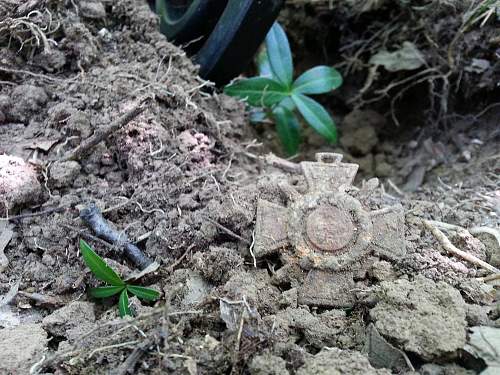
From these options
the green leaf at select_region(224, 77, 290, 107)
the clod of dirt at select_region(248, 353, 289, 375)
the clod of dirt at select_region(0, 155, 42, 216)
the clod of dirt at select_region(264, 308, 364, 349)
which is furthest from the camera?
the green leaf at select_region(224, 77, 290, 107)

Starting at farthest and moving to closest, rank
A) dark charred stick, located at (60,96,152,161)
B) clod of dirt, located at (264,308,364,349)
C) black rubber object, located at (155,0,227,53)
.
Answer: black rubber object, located at (155,0,227,53), dark charred stick, located at (60,96,152,161), clod of dirt, located at (264,308,364,349)

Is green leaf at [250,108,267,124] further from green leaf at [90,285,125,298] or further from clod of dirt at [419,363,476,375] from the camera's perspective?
clod of dirt at [419,363,476,375]

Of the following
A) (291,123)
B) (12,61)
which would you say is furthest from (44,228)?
(291,123)

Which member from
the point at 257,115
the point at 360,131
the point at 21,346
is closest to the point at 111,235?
the point at 21,346

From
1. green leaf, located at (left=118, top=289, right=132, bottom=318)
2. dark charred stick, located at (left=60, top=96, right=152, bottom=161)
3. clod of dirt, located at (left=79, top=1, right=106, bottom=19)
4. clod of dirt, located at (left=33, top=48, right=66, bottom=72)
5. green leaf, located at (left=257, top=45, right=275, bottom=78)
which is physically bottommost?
green leaf, located at (left=118, top=289, right=132, bottom=318)

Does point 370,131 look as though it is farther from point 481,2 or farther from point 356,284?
point 356,284

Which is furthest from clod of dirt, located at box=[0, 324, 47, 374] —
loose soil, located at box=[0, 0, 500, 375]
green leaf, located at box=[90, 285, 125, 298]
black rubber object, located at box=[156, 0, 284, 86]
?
black rubber object, located at box=[156, 0, 284, 86]

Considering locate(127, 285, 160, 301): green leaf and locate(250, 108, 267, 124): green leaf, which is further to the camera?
locate(250, 108, 267, 124): green leaf
